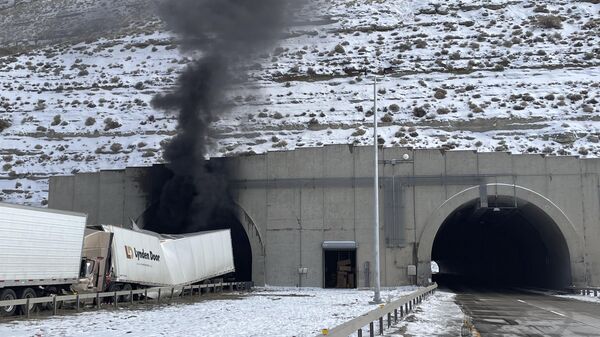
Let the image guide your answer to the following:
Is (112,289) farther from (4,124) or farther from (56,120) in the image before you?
(4,124)

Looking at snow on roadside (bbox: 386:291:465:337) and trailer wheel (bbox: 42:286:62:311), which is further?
trailer wheel (bbox: 42:286:62:311)

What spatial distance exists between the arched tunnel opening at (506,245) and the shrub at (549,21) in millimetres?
28046

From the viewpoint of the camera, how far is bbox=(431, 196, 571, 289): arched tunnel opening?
39.4 meters

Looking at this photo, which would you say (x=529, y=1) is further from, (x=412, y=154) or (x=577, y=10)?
(x=412, y=154)

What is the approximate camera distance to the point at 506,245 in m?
57.0

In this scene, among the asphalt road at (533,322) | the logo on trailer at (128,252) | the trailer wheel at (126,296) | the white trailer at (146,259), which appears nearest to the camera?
the asphalt road at (533,322)

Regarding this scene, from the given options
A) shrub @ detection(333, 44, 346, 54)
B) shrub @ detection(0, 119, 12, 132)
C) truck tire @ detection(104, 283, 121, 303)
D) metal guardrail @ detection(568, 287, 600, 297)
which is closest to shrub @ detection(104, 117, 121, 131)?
shrub @ detection(0, 119, 12, 132)

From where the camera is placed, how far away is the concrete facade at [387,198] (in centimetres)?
3706

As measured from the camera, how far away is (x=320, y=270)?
38.0m

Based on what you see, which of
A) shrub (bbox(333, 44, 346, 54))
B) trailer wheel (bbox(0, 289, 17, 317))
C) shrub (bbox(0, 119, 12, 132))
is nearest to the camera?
trailer wheel (bbox(0, 289, 17, 317))

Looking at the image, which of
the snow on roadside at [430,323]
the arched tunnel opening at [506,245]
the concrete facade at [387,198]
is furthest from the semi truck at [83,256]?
the arched tunnel opening at [506,245]

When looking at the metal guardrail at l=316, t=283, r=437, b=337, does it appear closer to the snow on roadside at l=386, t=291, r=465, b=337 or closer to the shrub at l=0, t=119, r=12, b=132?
the snow on roadside at l=386, t=291, r=465, b=337

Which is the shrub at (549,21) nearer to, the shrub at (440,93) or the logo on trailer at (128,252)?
the shrub at (440,93)

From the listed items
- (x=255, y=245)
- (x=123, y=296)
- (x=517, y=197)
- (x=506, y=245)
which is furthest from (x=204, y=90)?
(x=506, y=245)
